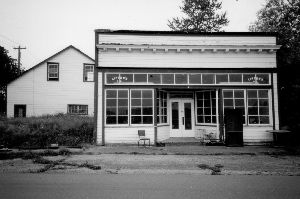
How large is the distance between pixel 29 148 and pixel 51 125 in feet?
9.28

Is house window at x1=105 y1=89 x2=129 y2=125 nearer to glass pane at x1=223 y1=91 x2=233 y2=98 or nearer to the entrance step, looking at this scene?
the entrance step

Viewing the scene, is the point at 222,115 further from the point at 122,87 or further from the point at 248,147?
the point at 122,87

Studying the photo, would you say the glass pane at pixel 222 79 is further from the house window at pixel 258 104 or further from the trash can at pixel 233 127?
the trash can at pixel 233 127

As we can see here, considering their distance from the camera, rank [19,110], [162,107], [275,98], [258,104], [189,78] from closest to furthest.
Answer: [189,78] < [275,98] < [258,104] < [162,107] < [19,110]

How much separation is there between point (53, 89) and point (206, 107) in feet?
52.6

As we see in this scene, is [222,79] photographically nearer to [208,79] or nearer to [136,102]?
[208,79]

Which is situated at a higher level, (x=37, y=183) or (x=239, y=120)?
(x=239, y=120)

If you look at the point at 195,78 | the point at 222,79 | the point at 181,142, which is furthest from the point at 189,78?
the point at 181,142

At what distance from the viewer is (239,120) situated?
1599 cm

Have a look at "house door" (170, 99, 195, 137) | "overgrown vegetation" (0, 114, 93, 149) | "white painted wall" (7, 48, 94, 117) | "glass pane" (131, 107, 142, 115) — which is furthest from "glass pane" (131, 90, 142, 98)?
"white painted wall" (7, 48, 94, 117)

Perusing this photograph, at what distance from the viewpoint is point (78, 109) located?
28016 mm

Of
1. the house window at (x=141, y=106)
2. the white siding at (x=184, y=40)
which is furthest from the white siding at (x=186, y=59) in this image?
the house window at (x=141, y=106)

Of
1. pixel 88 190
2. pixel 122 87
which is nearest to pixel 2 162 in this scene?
pixel 88 190

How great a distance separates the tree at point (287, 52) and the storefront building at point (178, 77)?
2339 millimetres
